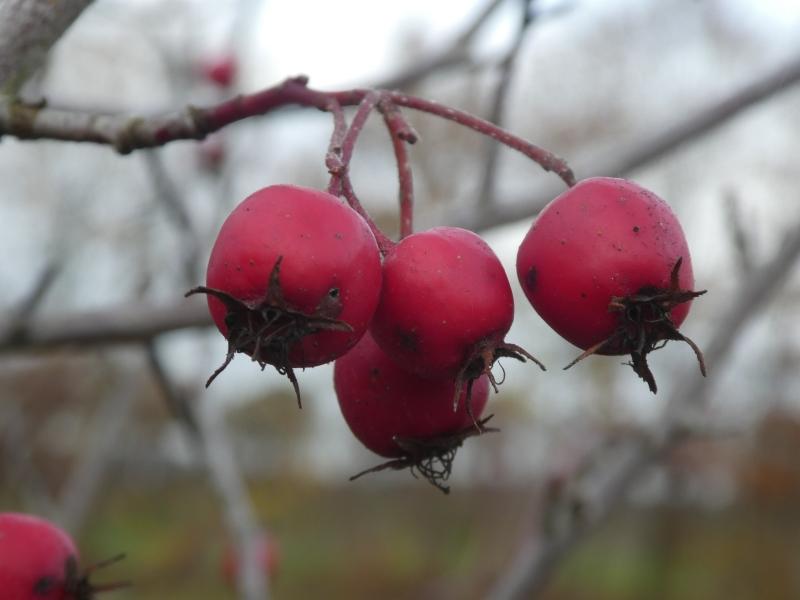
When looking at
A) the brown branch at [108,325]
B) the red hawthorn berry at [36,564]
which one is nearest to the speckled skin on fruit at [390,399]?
the red hawthorn berry at [36,564]

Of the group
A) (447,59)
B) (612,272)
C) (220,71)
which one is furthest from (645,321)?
(220,71)

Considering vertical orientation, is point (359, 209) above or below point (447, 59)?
above

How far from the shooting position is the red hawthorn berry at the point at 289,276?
90 cm

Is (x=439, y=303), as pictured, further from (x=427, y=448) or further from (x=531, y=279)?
(x=427, y=448)

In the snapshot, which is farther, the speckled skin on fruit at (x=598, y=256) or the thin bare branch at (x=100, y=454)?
the thin bare branch at (x=100, y=454)

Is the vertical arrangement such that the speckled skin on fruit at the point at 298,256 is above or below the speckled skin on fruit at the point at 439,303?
above

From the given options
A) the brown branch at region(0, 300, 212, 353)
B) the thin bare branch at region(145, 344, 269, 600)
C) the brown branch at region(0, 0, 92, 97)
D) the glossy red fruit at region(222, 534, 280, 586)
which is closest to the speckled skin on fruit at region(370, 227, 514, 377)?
the brown branch at region(0, 0, 92, 97)

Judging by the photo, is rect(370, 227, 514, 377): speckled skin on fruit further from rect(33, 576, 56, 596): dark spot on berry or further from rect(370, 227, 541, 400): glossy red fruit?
rect(33, 576, 56, 596): dark spot on berry

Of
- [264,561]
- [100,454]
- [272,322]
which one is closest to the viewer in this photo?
[272,322]

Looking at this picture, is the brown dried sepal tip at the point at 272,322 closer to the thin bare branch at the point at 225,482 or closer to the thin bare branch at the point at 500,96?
the thin bare branch at the point at 500,96

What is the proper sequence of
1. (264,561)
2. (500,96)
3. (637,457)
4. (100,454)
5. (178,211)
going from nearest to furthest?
(500,96), (637,457), (178,211), (100,454), (264,561)

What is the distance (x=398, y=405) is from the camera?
1090 millimetres

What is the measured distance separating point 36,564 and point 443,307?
64 centimetres

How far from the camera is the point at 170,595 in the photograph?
14.5 m
